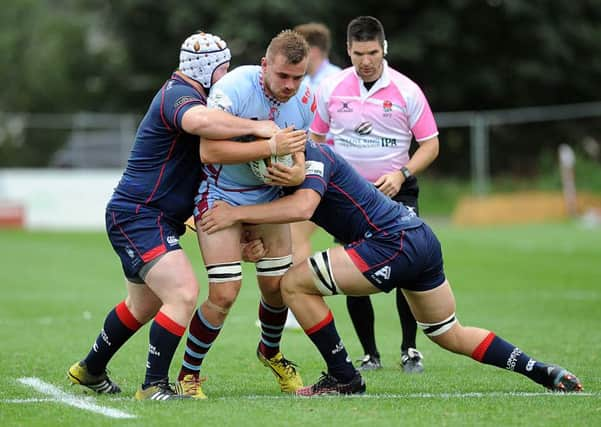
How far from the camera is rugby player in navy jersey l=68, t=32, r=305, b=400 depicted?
22.3 ft

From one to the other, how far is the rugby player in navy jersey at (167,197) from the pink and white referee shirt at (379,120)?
1975 millimetres

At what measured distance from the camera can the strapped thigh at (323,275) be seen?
6926mm

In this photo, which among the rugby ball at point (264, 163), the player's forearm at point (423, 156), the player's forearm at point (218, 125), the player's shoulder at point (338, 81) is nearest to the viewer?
Answer: the player's forearm at point (218, 125)

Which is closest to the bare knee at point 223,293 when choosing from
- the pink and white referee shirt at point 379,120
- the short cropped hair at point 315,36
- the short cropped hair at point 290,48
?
the short cropped hair at point 290,48

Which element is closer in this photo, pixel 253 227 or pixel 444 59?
pixel 253 227

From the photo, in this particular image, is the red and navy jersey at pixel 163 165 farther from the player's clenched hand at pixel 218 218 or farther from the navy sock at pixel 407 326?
the navy sock at pixel 407 326

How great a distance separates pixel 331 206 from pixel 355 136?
2.04 meters

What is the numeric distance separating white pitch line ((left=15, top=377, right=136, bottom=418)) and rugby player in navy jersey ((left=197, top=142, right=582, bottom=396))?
4.03 ft

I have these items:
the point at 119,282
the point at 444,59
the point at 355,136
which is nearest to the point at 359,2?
the point at 444,59

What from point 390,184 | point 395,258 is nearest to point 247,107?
point 395,258

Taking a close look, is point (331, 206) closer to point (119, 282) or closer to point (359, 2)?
point (119, 282)

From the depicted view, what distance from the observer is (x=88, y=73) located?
4078cm

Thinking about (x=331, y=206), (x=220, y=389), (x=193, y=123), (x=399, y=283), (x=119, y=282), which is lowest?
(x=119, y=282)

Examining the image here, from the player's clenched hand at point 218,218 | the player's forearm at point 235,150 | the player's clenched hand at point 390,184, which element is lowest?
the player's clenched hand at point 390,184
